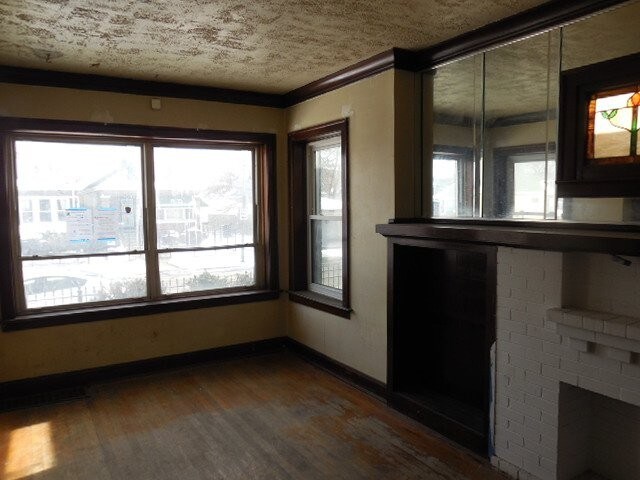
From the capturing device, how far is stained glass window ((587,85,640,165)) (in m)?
2.29

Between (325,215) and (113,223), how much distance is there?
1.94 m

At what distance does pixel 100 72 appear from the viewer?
158 inches

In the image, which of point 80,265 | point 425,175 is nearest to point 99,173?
point 80,265

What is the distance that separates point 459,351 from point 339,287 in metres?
1.41

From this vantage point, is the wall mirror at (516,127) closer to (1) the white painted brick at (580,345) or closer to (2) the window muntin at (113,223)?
(1) the white painted brick at (580,345)

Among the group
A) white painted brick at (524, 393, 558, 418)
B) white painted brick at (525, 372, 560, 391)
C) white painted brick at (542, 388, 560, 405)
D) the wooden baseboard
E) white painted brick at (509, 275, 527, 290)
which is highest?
white painted brick at (509, 275, 527, 290)

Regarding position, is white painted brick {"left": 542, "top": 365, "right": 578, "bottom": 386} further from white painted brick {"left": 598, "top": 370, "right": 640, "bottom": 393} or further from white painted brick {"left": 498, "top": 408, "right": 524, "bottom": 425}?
white painted brick {"left": 498, "top": 408, "right": 524, "bottom": 425}

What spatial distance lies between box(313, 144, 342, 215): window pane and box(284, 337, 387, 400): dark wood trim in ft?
4.46

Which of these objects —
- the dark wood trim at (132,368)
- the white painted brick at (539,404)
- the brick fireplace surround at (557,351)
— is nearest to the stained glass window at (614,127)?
the brick fireplace surround at (557,351)

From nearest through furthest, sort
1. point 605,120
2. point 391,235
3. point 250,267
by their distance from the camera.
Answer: point 605,120 → point 391,235 → point 250,267

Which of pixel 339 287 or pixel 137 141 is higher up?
pixel 137 141

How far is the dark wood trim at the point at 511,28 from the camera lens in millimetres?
2586

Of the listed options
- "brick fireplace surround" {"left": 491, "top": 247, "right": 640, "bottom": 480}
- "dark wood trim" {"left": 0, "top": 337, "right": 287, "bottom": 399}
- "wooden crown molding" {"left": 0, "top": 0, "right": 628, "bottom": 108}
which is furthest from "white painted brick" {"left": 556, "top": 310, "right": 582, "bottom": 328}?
"dark wood trim" {"left": 0, "top": 337, "right": 287, "bottom": 399}

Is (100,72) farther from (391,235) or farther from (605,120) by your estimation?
(605,120)
